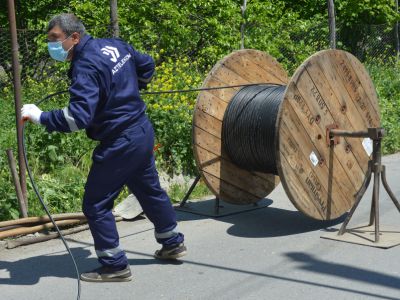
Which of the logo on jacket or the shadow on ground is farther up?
the logo on jacket

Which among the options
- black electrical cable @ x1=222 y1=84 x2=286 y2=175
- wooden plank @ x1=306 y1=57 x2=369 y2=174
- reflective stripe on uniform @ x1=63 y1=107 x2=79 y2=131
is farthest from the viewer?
black electrical cable @ x1=222 y1=84 x2=286 y2=175

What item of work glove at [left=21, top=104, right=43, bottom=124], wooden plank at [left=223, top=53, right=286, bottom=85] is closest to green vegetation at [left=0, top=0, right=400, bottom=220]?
wooden plank at [left=223, top=53, right=286, bottom=85]

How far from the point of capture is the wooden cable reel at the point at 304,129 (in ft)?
19.4

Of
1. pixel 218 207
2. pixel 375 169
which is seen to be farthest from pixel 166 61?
pixel 375 169

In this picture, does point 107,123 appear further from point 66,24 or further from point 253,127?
point 253,127

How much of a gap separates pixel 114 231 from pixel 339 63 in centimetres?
274

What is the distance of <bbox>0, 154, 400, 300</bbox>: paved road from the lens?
15.7 ft

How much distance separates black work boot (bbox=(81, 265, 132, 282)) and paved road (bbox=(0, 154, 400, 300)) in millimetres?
49

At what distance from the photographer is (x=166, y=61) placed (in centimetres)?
1112

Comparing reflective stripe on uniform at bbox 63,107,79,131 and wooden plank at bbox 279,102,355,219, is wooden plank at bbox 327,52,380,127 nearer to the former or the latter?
wooden plank at bbox 279,102,355,219

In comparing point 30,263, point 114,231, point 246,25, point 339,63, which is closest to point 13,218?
point 30,263

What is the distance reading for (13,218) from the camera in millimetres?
6363

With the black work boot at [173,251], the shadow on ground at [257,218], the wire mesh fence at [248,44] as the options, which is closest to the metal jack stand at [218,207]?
the shadow on ground at [257,218]

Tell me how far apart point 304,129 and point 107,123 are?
196cm
